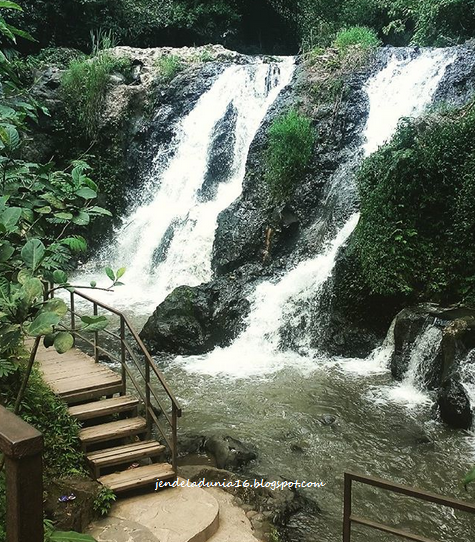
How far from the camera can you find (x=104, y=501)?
185 inches

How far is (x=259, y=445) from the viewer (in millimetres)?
6770

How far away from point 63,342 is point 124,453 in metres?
2.67

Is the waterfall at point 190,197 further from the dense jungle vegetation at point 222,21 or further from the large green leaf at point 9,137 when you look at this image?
the large green leaf at point 9,137

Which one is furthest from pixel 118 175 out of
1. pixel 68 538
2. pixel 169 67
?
pixel 68 538

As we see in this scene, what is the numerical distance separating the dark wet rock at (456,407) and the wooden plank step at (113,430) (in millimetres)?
3763

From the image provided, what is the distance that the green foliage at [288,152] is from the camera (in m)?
12.4

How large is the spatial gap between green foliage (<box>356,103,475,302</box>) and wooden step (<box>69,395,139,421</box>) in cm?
498

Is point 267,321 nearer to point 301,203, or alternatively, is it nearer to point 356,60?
point 301,203

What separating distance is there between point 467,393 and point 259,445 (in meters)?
2.67

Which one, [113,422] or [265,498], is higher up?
[113,422]

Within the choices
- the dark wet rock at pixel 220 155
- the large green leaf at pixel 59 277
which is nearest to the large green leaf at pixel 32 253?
the large green leaf at pixel 59 277

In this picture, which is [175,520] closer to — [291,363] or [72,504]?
[72,504]

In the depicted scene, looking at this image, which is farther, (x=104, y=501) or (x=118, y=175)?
(x=118, y=175)

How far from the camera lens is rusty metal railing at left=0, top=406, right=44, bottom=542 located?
1.43 metres
